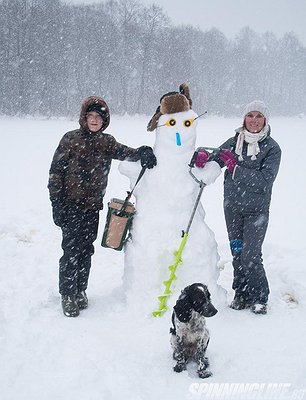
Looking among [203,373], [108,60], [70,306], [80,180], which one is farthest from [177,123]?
[108,60]

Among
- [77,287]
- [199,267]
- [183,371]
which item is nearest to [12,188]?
[77,287]

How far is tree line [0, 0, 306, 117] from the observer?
26641 mm

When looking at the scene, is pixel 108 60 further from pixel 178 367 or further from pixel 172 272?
pixel 178 367

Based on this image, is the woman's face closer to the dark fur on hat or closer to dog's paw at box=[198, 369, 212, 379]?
the dark fur on hat

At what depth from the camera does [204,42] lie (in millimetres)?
41531

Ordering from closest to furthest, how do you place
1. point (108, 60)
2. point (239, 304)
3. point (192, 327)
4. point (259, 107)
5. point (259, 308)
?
1. point (192, 327)
2. point (259, 107)
3. point (259, 308)
4. point (239, 304)
5. point (108, 60)

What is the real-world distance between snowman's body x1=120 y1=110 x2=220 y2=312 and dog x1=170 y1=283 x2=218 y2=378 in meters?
0.76

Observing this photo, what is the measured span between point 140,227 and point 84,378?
57.6 inches

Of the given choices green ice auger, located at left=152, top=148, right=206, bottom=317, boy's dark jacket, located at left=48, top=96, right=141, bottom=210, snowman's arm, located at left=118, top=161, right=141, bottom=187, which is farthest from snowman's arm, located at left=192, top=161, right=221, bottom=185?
boy's dark jacket, located at left=48, top=96, right=141, bottom=210

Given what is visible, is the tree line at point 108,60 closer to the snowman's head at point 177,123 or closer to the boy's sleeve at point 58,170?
the boy's sleeve at point 58,170

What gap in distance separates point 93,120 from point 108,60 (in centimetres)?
3045

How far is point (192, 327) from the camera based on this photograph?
9.05ft

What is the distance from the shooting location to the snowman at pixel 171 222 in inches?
141

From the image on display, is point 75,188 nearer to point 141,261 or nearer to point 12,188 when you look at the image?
point 141,261
